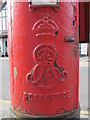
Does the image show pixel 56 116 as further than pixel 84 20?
No

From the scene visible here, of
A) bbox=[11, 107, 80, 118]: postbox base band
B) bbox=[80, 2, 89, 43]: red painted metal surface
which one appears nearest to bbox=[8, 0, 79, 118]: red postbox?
bbox=[11, 107, 80, 118]: postbox base band

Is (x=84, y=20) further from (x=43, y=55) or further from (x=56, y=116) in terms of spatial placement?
(x=56, y=116)

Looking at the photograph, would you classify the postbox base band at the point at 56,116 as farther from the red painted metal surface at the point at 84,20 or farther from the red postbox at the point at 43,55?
the red painted metal surface at the point at 84,20

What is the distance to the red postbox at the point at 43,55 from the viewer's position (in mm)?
1580

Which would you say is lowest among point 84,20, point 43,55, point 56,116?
point 56,116

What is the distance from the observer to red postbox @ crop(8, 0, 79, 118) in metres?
1.58

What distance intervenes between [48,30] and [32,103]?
711mm

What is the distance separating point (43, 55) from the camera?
1.59m

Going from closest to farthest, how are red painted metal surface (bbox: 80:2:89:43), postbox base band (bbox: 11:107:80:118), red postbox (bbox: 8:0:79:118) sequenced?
red postbox (bbox: 8:0:79:118), postbox base band (bbox: 11:107:80:118), red painted metal surface (bbox: 80:2:89:43)

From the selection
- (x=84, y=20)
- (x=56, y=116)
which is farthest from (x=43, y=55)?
(x=84, y=20)

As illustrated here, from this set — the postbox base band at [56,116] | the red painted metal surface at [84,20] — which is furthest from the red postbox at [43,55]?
the red painted metal surface at [84,20]

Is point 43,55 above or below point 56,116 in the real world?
above

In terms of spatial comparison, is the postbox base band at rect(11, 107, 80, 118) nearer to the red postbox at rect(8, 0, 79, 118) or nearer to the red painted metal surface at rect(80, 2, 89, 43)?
the red postbox at rect(8, 0, 79, 118)

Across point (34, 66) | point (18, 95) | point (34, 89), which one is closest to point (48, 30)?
point (34, 66)
